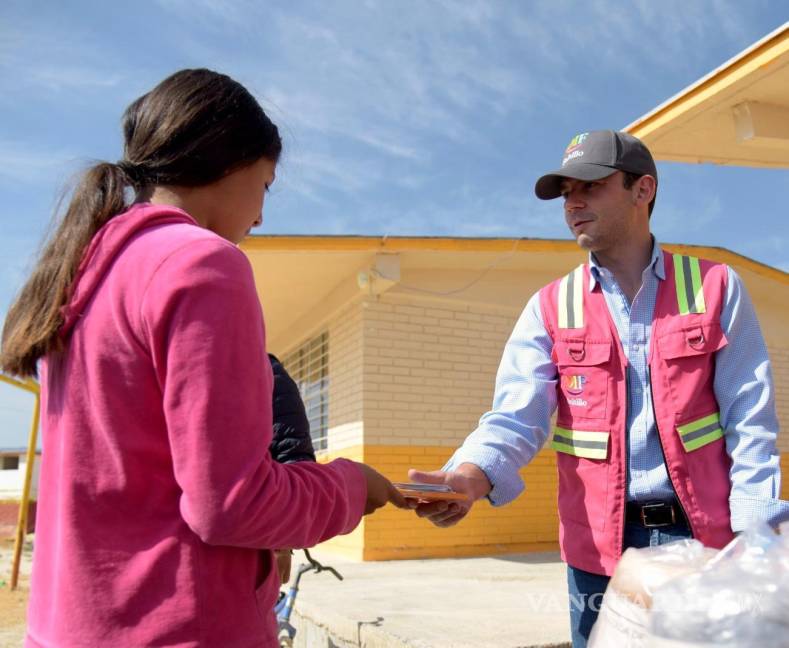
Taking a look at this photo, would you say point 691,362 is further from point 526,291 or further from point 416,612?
point 526,291

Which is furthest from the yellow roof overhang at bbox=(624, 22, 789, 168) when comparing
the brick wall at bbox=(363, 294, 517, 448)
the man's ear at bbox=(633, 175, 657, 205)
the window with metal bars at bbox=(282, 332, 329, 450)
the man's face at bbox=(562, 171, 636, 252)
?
the window with metal bars at bbox=(282, 332, 329, 450)

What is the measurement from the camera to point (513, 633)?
177 inches

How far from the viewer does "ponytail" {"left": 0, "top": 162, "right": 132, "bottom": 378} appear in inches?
56.2

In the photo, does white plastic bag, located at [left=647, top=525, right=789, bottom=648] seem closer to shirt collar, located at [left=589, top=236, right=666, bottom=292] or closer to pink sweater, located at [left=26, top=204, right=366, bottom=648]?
pink sweater, located at [left=26, top=204, right=366, bottom=648]

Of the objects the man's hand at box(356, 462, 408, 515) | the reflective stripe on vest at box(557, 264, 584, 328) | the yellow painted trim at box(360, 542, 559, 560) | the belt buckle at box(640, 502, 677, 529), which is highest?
the reflective stripe on vest at box(557, 264, 584, 328)

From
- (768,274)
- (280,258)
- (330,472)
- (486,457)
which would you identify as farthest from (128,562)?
(768,274)

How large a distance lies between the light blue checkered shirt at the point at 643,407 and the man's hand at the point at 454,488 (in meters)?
0.04

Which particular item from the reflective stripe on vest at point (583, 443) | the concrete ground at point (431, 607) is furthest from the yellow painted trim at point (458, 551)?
the reflective stripe on vest at point (583, 443)

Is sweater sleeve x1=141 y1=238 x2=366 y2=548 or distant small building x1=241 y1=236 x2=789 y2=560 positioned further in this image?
distant small building x1=241 y1=236 x2=789 y2=560

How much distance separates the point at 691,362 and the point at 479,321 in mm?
8635

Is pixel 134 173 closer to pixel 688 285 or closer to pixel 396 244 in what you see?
pixel 688 285

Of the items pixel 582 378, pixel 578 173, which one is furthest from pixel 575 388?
pixel 578 173

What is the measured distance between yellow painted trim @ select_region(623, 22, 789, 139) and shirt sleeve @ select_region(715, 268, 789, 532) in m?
3.37

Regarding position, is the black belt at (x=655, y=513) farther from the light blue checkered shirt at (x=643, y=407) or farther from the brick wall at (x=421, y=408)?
the brick wall at (x=421, y=408)
